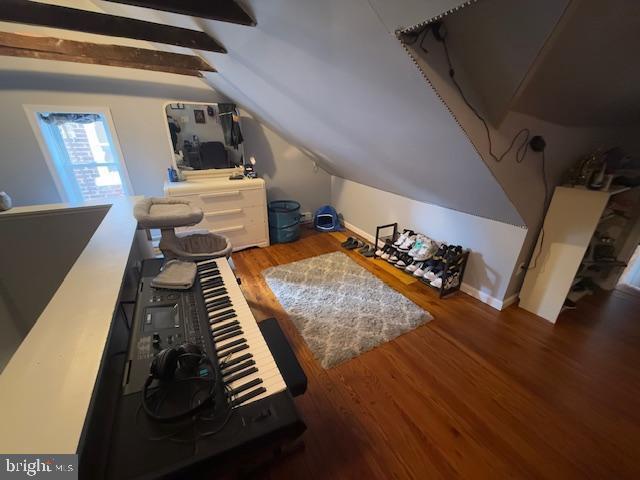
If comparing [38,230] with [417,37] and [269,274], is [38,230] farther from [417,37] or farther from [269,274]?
[417,37]

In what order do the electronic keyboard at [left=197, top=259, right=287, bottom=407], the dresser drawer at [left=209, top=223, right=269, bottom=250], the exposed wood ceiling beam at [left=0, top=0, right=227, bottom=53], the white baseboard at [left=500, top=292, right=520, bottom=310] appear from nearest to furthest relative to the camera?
1. the electronic keyboard at [left=197, top=259, right=287, bottom=407]
2. the exposed wood ceiling beam at [left=0, top=0, right=227, bottom=53]
3. the white baseboard at [left=500, top=292, right=520, bottom=310]
4. the dresser drawer at [left=209, top=223, right=269, bottom=250]

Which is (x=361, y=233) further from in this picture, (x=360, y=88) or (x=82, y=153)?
(x=82, y=153)

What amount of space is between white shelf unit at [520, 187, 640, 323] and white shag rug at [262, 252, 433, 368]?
850mm

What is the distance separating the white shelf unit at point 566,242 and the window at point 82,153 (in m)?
3.78

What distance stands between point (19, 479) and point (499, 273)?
245cm

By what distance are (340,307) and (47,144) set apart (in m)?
3.20

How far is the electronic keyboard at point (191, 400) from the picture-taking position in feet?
1.75

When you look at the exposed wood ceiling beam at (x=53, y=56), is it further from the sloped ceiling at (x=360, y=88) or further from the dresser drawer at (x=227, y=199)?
the dresser drawer at (x=227, y=199)

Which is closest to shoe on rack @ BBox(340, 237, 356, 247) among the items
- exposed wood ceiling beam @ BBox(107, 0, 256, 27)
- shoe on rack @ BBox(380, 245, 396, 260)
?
shoe on rack @ BBox(380, 245, 396, 260)

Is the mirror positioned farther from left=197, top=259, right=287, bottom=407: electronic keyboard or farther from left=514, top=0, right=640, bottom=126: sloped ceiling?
left=514, top=0, right=640, bottom=126: sloped ceiling

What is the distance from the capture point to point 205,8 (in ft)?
3.52

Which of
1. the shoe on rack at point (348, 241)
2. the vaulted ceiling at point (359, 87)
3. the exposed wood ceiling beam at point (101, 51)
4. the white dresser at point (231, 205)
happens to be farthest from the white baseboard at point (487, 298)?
the exposed wood ceiling beam at point (101, 51)

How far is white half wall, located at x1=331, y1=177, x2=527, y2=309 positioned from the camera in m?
1.88

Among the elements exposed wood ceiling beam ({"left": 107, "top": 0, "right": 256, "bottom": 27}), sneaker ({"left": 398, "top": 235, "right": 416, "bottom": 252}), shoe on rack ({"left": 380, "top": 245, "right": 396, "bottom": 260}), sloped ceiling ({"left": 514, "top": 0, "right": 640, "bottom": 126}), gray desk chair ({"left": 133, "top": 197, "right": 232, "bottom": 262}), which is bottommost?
shoe on rack ({"left": 380, "top": 245, "right": 396, "bottom": 260})
